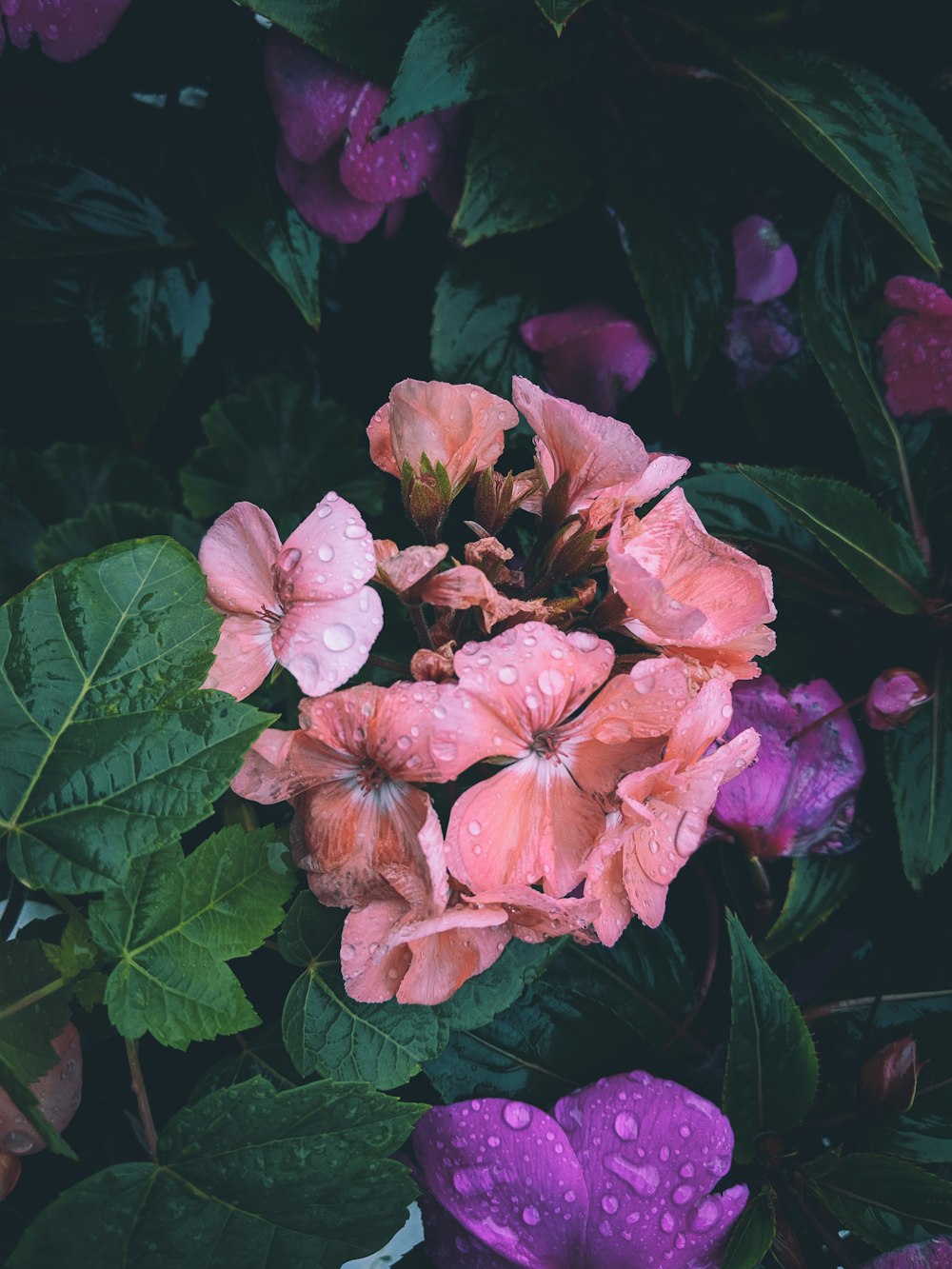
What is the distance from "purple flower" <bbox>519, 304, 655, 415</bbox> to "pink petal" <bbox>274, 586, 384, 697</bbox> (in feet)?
1.37

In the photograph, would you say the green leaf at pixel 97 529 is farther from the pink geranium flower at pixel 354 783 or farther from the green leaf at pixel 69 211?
the pink geranium flower at pixel 354 783

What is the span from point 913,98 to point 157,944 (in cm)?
88

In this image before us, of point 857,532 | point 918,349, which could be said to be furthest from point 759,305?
point 857,532

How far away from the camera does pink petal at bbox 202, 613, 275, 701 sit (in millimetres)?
497

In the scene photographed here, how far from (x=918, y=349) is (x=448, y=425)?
467 mm

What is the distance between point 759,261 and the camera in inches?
32.0

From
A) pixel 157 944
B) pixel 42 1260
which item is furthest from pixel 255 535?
pixel 42 1260

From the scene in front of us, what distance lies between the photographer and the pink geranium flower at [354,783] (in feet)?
1.41

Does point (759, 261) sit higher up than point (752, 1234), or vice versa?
point (759, 261)

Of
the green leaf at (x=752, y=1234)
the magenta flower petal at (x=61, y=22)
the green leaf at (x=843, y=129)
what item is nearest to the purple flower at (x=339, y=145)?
the magenta flower petal at (x=61, y=22)

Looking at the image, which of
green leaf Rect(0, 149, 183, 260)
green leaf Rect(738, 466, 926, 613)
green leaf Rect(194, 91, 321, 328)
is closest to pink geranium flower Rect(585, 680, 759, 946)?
green leaf Rect(738, 466, 926, 613)

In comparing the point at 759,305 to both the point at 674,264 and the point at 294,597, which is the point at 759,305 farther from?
the point at 294,597

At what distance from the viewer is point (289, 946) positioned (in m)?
0.55

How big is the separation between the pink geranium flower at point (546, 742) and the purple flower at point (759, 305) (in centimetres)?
48
